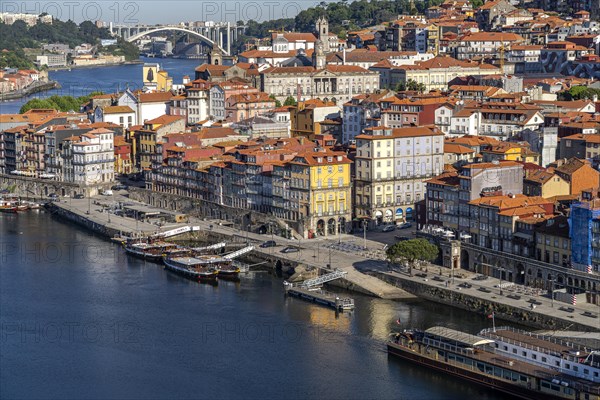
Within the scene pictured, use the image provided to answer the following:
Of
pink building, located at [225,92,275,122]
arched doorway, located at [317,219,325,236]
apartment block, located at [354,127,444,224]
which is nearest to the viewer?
→ arched doorway, located at [317,219,325,236]

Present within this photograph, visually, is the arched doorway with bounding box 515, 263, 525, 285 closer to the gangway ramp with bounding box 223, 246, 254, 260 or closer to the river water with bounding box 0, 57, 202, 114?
the gangway ramp with bounding box 223, 246, 254, 260

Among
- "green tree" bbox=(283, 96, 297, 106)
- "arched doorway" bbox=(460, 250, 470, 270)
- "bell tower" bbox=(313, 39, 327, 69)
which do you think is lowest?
"arched doorway" bbox=(460, 250, 470, 270)

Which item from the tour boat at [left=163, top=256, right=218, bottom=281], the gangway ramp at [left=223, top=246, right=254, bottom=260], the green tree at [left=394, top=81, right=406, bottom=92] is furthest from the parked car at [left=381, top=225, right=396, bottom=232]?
the green tree at [left=394, top=81, right=406, bottom=92]

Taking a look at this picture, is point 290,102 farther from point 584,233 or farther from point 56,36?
point 56,36

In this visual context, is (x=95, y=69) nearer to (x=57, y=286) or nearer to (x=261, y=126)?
(x=261, y=126)

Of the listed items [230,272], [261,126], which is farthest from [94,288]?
[261,126]

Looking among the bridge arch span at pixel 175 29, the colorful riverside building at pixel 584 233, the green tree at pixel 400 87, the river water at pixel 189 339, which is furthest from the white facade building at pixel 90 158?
the bridge arch span at pixel 175 29
